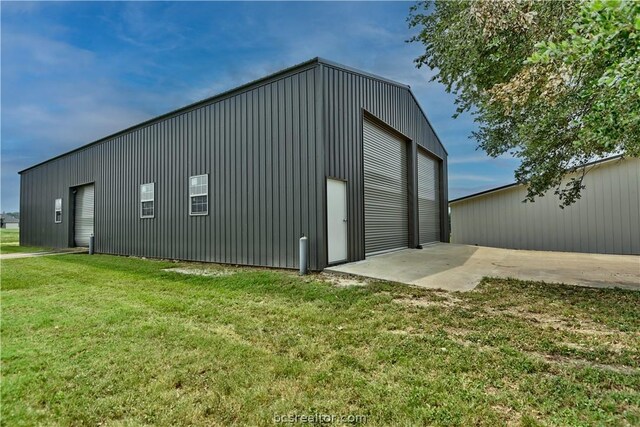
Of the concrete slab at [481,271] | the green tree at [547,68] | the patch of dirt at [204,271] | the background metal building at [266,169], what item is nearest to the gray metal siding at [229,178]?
the background metal building at [266,169]

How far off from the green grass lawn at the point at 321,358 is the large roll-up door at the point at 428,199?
8.22 meters

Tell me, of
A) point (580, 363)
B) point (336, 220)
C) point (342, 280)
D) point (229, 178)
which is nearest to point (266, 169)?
point (229, 178)

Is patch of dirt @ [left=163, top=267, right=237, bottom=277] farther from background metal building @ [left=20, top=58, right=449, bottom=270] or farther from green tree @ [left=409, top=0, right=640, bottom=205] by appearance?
green tree @ [left=409, top=0, right=640, bottom=205]

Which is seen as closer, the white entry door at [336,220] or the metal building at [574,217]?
the white entry door at [336,220]

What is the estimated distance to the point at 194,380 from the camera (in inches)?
90.4

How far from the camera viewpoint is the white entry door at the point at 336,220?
23.0 feet

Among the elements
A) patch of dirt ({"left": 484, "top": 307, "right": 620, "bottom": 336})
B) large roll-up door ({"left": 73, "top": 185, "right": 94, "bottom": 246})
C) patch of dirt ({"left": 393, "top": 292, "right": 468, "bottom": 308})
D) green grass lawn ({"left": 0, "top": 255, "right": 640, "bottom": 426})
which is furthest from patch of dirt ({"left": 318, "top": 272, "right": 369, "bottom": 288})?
large roll-up door ({"left": 73, "top": 185, "right": 94, "bottom": 246})

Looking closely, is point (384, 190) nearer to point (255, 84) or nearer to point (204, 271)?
point (255, 84)

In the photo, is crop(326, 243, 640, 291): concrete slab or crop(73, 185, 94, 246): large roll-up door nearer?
crop(326, 243, 640, 291): concrete slab

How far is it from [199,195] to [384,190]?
226 inches

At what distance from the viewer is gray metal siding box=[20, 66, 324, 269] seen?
7.07m

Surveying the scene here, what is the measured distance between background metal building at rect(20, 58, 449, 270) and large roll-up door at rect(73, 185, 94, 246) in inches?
52.6

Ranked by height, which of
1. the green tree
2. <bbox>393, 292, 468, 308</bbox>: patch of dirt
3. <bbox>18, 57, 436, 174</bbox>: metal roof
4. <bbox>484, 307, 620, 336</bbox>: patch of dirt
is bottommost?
<bbox>484, 307, 620, 336</bbox>: patch of dirt

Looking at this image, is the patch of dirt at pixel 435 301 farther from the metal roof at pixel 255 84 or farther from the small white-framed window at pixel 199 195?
the small white-framed window at pixel 199 195
